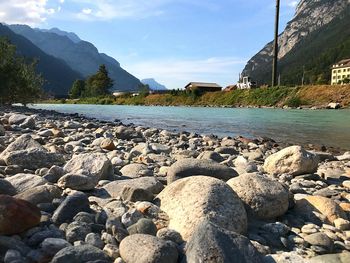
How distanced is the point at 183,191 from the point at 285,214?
1348 millimetres

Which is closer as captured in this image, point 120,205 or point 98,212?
point 98,212

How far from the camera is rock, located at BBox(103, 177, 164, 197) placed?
5.03 metres

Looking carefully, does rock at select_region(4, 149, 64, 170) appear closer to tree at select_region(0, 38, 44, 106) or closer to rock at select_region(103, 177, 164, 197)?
rock at select_region(103, 177, 164, 197)

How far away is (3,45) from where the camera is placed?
108 feet

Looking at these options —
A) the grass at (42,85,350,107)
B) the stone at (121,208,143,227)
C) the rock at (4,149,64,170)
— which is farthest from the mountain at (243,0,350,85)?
the stone at (121,208,143,227)

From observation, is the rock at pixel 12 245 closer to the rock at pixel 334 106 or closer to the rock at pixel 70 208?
the rock at pixel 70 208

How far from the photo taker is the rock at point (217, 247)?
3.03 meters

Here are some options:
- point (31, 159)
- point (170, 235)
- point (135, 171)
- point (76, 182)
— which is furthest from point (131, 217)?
point (31, 159)

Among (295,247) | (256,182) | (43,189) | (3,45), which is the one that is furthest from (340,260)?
(3,45)

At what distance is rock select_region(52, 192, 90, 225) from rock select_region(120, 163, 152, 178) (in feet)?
7.23

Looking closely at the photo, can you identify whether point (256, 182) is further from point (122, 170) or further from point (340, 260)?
point (122, 170)

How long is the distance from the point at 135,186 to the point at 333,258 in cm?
235

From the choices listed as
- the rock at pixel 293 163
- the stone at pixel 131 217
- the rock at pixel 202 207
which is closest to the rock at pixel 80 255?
the stone at pixel 131 217

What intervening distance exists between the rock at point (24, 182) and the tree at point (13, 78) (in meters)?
28.6
